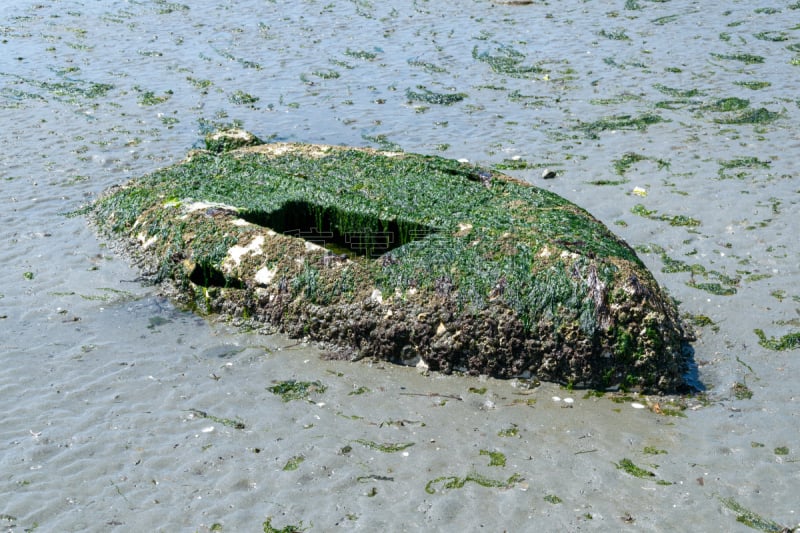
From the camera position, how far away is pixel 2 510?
5.09 metres

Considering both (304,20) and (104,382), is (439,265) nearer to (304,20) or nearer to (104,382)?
(104,382)

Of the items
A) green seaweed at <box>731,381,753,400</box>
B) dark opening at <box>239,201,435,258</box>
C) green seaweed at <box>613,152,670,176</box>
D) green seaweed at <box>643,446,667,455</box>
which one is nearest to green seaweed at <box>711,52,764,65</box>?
green seaweed at <box>613,152,670,176</box>

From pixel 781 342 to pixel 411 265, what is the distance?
3.02 meters

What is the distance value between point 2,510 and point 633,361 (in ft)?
14.1

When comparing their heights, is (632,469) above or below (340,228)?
below

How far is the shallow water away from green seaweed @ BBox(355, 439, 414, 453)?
0.14 feet

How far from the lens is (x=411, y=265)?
680cm

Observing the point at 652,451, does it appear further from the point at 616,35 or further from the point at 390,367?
the point at 616,35

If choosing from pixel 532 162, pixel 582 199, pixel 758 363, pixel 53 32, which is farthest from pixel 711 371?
pixel 53 32

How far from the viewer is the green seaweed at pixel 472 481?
17.3ft

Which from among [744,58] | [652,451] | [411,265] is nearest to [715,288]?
[652,451]

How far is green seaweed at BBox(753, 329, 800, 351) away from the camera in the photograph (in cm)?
671

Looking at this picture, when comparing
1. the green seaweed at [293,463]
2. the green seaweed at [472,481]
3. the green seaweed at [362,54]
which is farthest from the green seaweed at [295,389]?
the green seaweed at [362,54]

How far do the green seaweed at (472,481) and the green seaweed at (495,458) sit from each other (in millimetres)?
146
